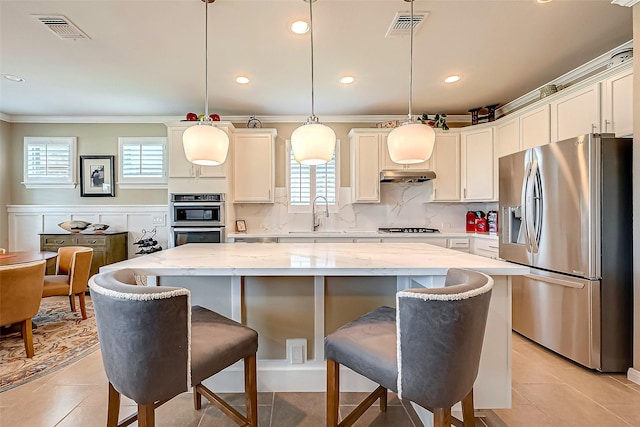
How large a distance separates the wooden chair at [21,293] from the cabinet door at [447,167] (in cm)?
424

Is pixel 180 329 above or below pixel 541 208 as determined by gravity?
below

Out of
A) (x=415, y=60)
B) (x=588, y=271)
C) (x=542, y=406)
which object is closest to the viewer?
(x=542, y=406)

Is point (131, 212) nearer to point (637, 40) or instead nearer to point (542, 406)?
point (542, 406)

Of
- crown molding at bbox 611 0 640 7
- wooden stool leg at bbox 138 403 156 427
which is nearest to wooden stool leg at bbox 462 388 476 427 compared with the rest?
wooden stool leg at bbox 138 403 156 427

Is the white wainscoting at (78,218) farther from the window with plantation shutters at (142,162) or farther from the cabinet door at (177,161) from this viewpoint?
the cabinet door at (177,161)

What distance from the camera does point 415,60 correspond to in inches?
109

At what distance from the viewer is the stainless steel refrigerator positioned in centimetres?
211

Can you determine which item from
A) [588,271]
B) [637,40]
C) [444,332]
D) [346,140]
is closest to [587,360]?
[588,271]

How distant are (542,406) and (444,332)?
1433 millimetres

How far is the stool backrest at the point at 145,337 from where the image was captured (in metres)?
1.00

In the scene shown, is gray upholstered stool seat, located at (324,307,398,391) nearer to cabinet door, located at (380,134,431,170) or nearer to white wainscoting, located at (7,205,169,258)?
cabinet door, located at (380,134,431,170)

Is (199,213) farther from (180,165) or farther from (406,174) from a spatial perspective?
(406,174)

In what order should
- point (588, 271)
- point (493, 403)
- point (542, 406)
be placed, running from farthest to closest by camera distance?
point (588, 271) → point (542, 406) → point (493, 403)

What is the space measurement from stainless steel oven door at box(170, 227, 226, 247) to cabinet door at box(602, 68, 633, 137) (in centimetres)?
383
